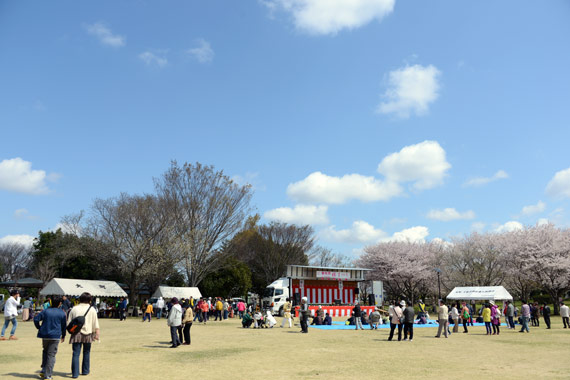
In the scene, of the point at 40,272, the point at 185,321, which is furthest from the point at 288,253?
the point at 185,321

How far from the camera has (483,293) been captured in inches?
1275

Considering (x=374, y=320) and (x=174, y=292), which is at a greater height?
(x=174, y=292)

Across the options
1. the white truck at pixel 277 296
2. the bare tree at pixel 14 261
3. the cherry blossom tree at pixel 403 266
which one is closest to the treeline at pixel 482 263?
the cherry blossom tree at pixel 403 266

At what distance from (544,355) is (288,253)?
41332 millimetres

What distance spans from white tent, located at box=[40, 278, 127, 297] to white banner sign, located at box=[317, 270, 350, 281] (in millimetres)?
15413

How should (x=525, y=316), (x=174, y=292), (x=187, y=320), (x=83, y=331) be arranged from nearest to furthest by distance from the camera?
(x=83, y=331) → (x=187, y=320) → (x=525, y=316) → (x=174, y=292)

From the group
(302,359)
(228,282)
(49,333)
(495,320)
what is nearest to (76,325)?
(49,333)

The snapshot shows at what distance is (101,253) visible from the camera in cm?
3588

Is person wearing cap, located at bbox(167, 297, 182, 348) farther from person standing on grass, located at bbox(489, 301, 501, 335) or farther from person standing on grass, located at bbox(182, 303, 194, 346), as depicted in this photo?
person standing on grass, located at bbox(489, 301, 501, 335)

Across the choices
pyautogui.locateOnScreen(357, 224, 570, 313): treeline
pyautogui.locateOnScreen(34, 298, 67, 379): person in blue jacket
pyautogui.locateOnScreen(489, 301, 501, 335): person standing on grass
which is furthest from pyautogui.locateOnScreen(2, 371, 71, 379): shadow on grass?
pyautogui.locateOnScreen(357, 224, 570, 313): treeline

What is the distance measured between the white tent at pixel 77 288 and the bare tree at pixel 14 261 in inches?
1641

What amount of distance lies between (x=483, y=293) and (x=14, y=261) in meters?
67.2

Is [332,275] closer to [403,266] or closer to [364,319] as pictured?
[364,319]

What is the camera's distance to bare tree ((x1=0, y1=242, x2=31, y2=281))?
220 feet
